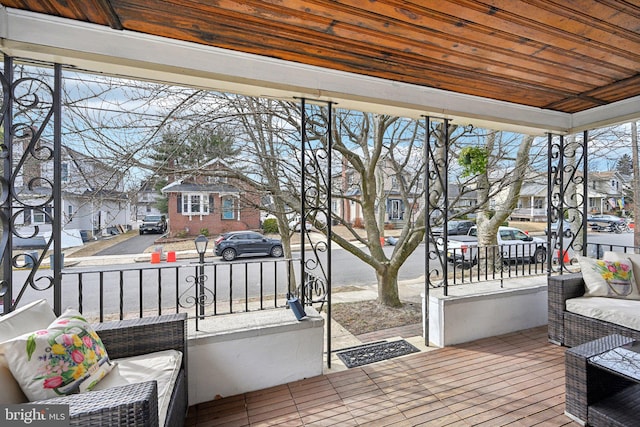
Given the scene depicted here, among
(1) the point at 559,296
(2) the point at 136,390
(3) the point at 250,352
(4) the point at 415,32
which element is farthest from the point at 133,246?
(1) the point at 559,296

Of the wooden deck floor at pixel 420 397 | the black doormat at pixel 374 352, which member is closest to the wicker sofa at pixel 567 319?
the wooden deck floor at pixel 420 397

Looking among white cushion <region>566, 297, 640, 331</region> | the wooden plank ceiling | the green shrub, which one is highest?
the wooden plank ceiling

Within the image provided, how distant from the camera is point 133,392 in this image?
3.43 ft

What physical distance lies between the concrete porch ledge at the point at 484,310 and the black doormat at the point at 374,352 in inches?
11.6

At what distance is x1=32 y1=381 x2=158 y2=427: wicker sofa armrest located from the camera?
0.93 meters

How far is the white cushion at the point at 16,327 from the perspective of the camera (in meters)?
1.03

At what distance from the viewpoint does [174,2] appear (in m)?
1.47

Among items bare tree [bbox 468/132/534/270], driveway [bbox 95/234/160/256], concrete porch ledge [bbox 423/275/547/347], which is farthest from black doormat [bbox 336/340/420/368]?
A: driveway [bbox 95/234/160/256]

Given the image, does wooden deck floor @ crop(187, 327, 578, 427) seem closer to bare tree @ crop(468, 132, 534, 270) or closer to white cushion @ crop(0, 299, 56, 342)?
white cushion @ crop(0, 299, 56, 342)

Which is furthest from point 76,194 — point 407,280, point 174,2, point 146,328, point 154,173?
point 407,280

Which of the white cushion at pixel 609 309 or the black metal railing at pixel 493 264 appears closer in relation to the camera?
the white cushion at pixel 609 309

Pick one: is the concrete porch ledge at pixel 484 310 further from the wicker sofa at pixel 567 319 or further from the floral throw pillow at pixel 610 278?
the floral throw pillow at pixel 610 278

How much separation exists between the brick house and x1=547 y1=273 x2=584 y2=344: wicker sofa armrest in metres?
3.59

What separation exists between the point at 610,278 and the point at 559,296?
449mm
